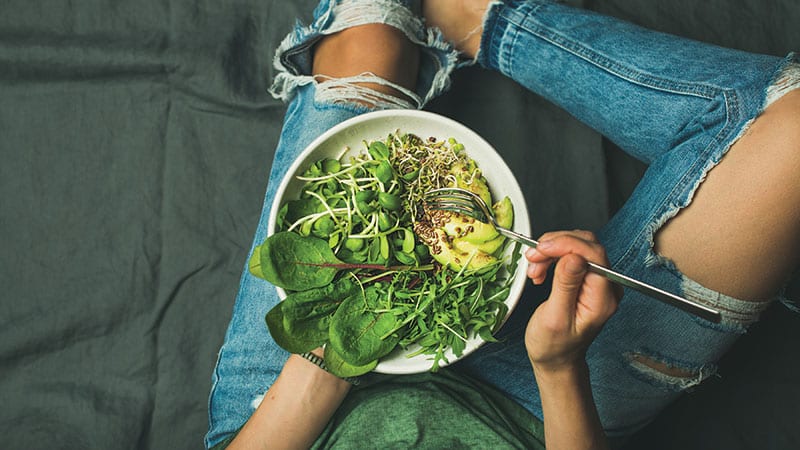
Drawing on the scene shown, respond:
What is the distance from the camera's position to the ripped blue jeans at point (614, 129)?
2.50 ft

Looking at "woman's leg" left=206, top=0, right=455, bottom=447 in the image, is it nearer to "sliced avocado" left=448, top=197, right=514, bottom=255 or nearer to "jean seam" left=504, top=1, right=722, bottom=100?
"jean seam" left=504, top=1, right=722, bottom=100

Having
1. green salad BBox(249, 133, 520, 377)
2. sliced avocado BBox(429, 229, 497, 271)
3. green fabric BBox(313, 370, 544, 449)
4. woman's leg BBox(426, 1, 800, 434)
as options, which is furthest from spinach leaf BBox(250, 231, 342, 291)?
woman's leg BBox(426, 1, 800, 434)

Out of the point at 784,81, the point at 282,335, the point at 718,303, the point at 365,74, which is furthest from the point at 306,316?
the point at 784,81

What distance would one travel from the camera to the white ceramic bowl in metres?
0.68

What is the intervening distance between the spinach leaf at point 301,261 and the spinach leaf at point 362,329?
0.04 metres

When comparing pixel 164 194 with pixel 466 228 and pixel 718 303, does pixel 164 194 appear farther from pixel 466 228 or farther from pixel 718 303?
pixel 718 303

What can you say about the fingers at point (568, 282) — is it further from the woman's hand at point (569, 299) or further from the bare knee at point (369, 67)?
the bare knee at point (369, 67)

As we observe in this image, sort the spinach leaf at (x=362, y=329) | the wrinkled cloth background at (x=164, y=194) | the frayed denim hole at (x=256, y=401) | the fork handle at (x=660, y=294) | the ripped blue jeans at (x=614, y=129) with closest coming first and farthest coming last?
the fork handle at (x=660, y=294), the spinach leaf at (x=362, y=329), the ripped blue jeans at (x=614, y=129), the frayed denim hole at (x=256, y=401), the wrinkled cloth background at (x=164, y=194)

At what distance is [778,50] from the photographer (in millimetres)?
1124

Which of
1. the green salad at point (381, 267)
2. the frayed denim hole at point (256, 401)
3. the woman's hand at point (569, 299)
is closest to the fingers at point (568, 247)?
the woman's hand at point (569, 299)

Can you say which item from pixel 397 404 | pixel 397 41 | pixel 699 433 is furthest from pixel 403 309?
pixel 699 433

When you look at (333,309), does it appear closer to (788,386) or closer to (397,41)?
(397,41)

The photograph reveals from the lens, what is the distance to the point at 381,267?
66 cm

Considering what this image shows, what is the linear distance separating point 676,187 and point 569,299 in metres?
0.30
